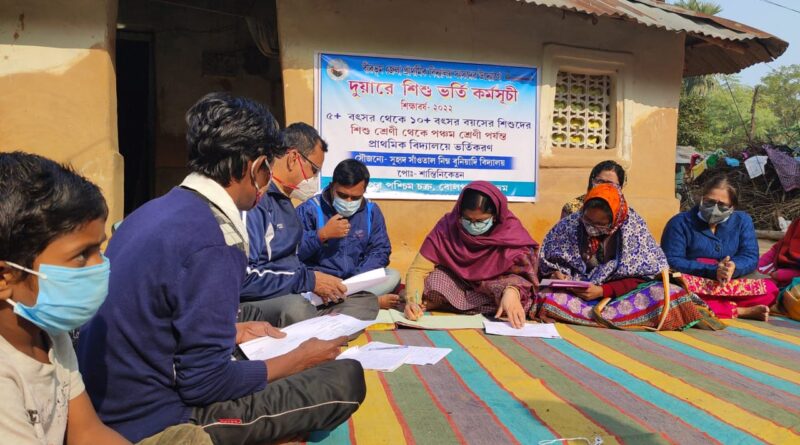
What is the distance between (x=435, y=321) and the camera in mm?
3873

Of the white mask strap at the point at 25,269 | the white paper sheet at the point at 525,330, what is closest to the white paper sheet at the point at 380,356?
the white paper sheet at the point at 525,330

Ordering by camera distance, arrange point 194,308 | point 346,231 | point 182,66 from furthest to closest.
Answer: point 182,66, point 346,231, point 194,308

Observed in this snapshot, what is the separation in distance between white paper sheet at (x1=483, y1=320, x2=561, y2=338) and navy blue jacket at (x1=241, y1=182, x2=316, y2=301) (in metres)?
1.12

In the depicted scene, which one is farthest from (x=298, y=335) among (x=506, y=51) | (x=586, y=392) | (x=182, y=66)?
(x=182, y=66)

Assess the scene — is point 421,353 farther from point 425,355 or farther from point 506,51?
point 506,51

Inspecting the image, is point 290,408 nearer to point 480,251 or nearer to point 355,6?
point 480,251

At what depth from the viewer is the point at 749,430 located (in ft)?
7.12

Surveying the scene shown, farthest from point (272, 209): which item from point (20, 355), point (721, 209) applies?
point (721, 209)

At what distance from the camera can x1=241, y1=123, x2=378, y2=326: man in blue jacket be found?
3131mm

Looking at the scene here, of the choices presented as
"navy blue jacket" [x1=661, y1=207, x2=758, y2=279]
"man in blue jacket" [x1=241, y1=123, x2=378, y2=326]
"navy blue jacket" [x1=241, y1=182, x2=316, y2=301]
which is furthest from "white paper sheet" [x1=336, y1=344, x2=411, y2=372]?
"navy blue jacket" [x1=661, y1=207, x2=758, y2=279]

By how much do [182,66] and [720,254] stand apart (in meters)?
5.68

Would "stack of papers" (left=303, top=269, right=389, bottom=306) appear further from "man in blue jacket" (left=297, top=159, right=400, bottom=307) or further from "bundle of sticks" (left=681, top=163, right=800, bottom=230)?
"bundle of sticks" (left=681, top=163, right=800, bottom=230)

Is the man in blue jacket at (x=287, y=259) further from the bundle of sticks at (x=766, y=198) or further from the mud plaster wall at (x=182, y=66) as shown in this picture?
the bundle of sticks at (x=766, y=198)

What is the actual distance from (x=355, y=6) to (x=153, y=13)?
277 centimetres
